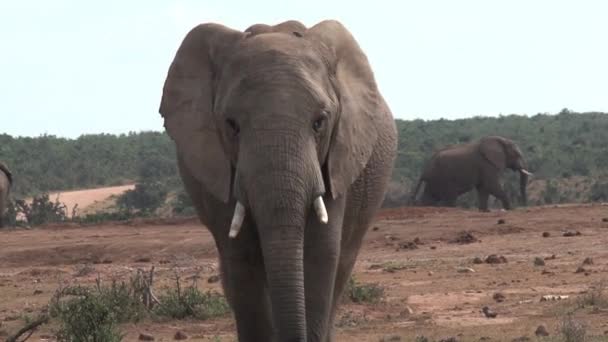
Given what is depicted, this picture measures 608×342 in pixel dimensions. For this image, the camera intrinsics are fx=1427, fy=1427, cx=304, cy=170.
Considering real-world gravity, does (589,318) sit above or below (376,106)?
below

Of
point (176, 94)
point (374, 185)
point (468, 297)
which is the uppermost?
point (176, 94)

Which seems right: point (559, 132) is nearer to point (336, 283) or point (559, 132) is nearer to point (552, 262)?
point (552, 262)

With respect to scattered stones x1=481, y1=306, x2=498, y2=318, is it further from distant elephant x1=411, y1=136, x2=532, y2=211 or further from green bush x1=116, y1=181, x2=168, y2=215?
green bush x1=116, y1=181, x2=168, y2=215

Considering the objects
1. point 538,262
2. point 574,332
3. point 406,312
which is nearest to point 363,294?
point 406,312

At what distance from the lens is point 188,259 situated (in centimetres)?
2095

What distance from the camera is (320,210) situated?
7434mm

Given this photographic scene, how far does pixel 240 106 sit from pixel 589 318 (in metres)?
5.70

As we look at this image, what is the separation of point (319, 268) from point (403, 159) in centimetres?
4517

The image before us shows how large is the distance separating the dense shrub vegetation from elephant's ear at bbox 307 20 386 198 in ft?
96.2

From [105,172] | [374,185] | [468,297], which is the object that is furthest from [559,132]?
[374,185]

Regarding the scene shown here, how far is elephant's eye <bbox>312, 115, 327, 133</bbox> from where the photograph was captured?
7.60m

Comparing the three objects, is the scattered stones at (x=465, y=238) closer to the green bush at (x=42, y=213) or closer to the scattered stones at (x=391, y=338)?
the scattered stones at (x=391, y=338)

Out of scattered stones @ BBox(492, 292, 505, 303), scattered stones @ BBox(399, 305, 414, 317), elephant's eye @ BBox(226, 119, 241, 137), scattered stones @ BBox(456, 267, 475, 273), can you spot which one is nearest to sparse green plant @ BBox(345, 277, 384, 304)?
scattered stones @ BBox(399, 305, 414, 317)

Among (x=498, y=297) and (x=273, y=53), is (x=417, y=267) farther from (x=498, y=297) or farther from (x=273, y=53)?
(x=273, y=53)
